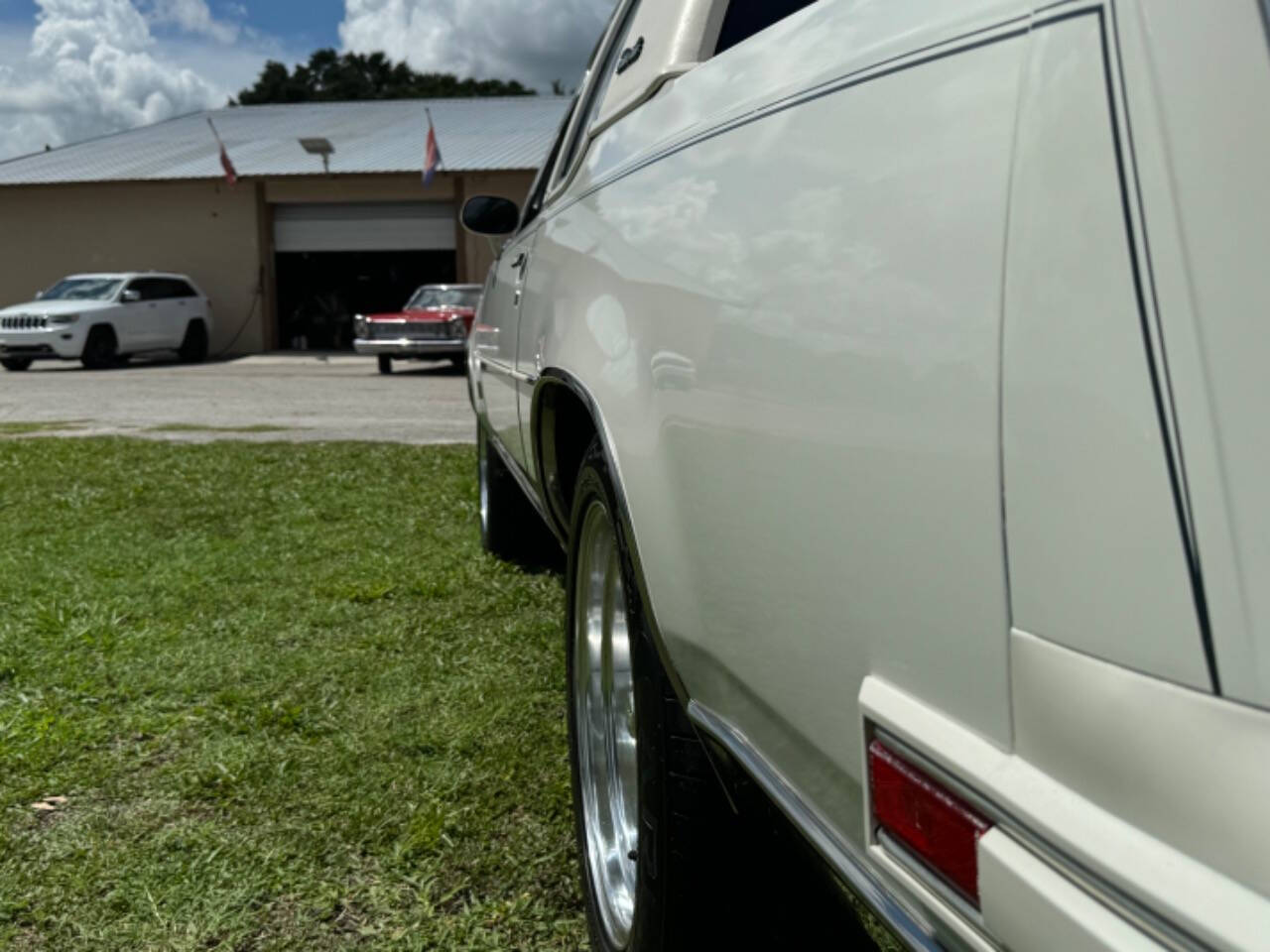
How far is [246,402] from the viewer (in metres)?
15.2

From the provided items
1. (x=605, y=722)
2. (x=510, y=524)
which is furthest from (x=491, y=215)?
(x=605, y=722)

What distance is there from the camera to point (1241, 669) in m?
0.77

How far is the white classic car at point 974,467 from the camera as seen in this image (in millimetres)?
792

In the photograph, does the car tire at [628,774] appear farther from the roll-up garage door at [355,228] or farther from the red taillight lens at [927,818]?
the roll-up garage door at [355,228]

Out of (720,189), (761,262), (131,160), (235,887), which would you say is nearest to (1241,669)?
(761,262)

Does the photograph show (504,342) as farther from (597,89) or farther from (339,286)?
(339,286)

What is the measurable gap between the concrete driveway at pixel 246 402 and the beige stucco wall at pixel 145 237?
13.9ft

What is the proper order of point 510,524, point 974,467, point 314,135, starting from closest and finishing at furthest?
point 974,467 < point 510,524 < point 314,135

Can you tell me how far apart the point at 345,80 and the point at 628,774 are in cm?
7193

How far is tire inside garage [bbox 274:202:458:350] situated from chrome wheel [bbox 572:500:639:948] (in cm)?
2523

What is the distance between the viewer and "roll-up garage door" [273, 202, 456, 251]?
27.5 m

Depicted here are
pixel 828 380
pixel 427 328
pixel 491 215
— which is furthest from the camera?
pixel 427 328

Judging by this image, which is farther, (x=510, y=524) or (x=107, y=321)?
(x=107, y=321)

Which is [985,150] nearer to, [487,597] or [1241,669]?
[1241,669]
